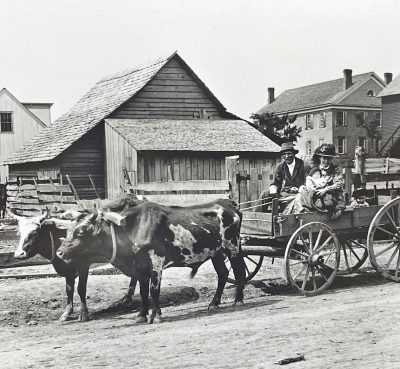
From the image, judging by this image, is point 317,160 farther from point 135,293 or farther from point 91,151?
point 91,151

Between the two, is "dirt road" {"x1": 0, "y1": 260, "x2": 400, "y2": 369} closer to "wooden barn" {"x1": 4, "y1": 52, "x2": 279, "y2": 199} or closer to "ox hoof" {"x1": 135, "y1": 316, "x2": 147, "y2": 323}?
"ox hoof" {"x1": 135, "y1": 316, "x2": 147, "y2": 323}

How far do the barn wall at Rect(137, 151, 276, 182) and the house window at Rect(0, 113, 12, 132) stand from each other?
24288mm

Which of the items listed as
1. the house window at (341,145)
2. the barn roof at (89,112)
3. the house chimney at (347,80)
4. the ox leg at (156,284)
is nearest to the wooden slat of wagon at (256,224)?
the ox leg at (156,284)

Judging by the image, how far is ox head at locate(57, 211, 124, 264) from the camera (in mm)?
8672

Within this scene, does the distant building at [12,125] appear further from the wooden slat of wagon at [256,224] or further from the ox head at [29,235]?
the wooden slat of wagon at [256,224]

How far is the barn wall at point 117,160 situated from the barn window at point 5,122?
2005 cm

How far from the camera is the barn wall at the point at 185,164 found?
83.6 ft

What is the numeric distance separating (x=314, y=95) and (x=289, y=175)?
184ft

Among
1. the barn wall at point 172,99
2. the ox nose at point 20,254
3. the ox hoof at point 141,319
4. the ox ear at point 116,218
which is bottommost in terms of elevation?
the ox hoof at point 141,319

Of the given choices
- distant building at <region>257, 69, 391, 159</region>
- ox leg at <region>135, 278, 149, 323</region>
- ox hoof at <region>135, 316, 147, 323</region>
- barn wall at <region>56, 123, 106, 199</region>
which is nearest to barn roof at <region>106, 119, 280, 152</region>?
barn wall at <region>56, 123, 106, 199</region>

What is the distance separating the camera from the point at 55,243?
9.59 m

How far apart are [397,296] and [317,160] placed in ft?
8.41

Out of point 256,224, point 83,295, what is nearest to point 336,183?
point 256,224

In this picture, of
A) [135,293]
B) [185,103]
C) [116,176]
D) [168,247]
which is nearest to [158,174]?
[116,176]
